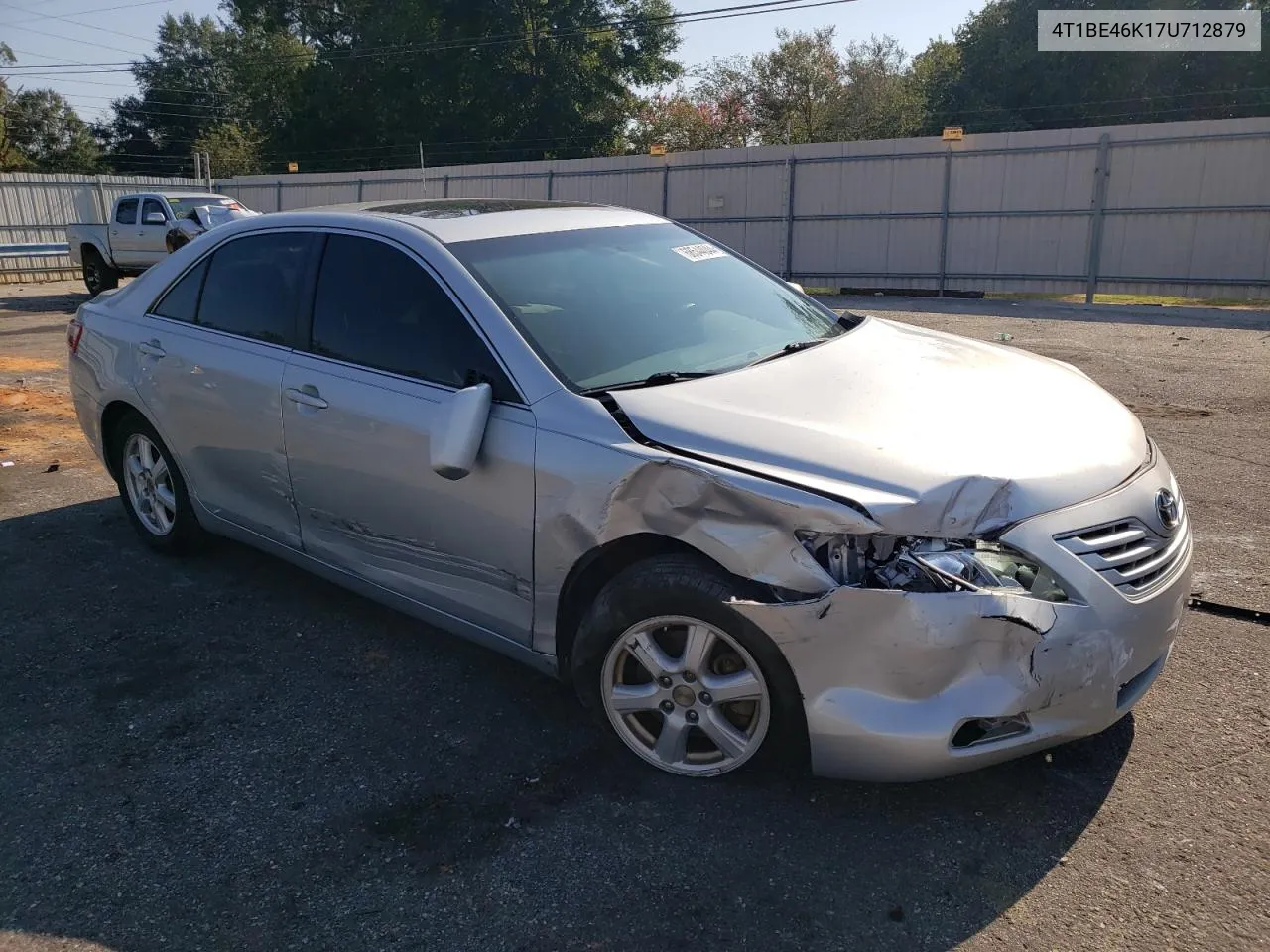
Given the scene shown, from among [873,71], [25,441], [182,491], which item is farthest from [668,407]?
[873,71]

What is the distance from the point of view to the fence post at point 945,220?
17.9 metres

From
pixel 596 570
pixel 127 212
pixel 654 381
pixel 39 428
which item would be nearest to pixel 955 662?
pixel 596 570

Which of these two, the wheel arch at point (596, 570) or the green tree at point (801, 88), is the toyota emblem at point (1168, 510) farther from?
the green tree at point (801, 88)

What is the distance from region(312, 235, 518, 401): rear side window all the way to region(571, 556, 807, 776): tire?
798 mm

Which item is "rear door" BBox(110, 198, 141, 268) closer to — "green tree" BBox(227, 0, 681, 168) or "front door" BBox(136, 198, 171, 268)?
"front door" BBox(136, 198, 171, 268)

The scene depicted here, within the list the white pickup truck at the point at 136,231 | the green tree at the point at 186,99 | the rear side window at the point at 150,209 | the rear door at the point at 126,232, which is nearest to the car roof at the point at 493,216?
the white pickup truck at the point at 136,231

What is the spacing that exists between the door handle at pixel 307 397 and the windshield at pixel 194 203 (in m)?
15.3

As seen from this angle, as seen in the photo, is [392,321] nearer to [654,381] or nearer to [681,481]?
[654,381]

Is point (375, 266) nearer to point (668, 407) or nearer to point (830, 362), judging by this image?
point (668, 407)

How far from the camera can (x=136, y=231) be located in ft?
58.3

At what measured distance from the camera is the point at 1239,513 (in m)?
5.01

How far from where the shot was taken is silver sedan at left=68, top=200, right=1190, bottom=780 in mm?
2438

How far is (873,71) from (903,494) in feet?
143

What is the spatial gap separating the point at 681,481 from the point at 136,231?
60.0 feet
